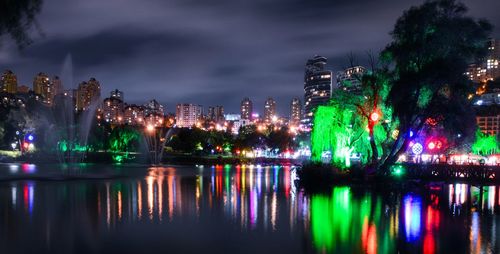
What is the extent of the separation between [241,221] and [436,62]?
959 inches

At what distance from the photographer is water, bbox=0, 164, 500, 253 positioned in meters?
16.9

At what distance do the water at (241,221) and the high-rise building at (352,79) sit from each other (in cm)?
1233

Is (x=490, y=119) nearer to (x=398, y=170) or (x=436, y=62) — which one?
(x=398, y=170)

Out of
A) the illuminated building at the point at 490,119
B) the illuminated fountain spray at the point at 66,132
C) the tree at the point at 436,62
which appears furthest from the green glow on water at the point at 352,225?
the illuminated building at the point at 490,119

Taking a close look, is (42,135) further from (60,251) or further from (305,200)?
(60,251)

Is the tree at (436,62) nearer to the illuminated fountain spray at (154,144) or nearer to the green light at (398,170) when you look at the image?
the green light at (398,170)

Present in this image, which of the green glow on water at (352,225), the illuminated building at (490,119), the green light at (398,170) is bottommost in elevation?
the green glow on water at (352,225)

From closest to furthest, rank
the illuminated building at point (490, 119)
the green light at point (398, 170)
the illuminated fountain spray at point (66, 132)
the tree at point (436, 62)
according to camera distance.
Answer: the tree at point (436, 62), the green light at point (398, 170), the illuminated fountain spray at point (66, 132), the illuminated building at point (490, 119)

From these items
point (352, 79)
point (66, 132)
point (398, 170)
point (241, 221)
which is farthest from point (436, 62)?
point (66, 132)

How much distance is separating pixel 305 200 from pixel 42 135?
77.6 m

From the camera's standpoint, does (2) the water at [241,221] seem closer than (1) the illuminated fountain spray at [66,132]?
Yes

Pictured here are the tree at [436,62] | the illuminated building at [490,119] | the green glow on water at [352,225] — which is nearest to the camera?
the green glow on water at [352,225]

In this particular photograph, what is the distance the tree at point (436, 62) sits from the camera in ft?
125

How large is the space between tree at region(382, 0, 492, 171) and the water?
744cm
